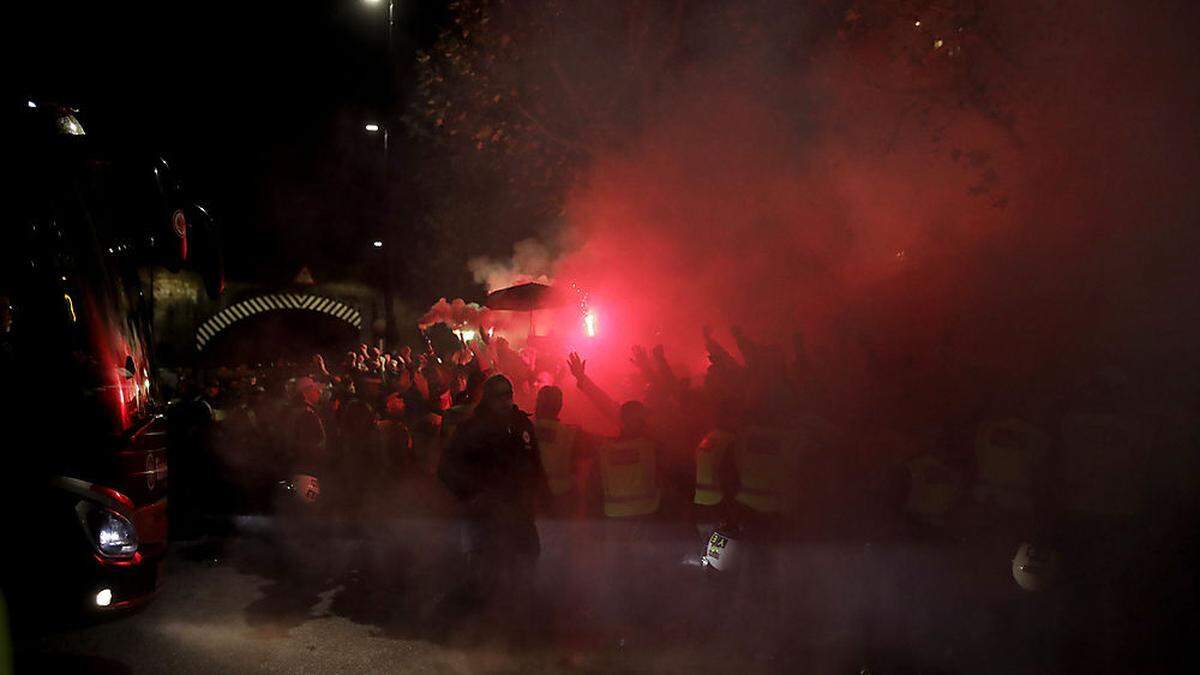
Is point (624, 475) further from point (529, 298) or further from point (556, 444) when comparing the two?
point (529, 298)

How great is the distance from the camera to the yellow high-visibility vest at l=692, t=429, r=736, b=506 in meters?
5.45

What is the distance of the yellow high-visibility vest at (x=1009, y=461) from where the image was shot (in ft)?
17.5

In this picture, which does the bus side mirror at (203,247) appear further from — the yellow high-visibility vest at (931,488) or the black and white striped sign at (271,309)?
the black and white striped sign at (271,309)

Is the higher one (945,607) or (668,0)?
(668,0)

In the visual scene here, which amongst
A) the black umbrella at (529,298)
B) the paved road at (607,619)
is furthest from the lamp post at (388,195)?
the paved road at (607,619)

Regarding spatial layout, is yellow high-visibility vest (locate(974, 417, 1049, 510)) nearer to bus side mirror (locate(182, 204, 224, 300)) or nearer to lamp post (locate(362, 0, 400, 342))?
bus side mirror (locate(182, 204, 224, 300))

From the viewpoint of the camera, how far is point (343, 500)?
28.5ft

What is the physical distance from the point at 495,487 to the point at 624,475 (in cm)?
119

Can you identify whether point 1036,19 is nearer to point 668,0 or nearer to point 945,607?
point 668,0

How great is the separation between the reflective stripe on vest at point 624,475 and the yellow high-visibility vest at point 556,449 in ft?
1.91

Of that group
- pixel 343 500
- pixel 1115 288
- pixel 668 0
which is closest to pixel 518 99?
pixel 668 0

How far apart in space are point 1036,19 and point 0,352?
8407mm

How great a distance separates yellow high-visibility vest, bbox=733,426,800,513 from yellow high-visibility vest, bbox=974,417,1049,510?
1.24 metres

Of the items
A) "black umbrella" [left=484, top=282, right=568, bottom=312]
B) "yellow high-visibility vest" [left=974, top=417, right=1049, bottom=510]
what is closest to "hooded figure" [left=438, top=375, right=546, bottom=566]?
"yellow high-visibility vest" [left=974, top=417, right=1049, bottom=510]
